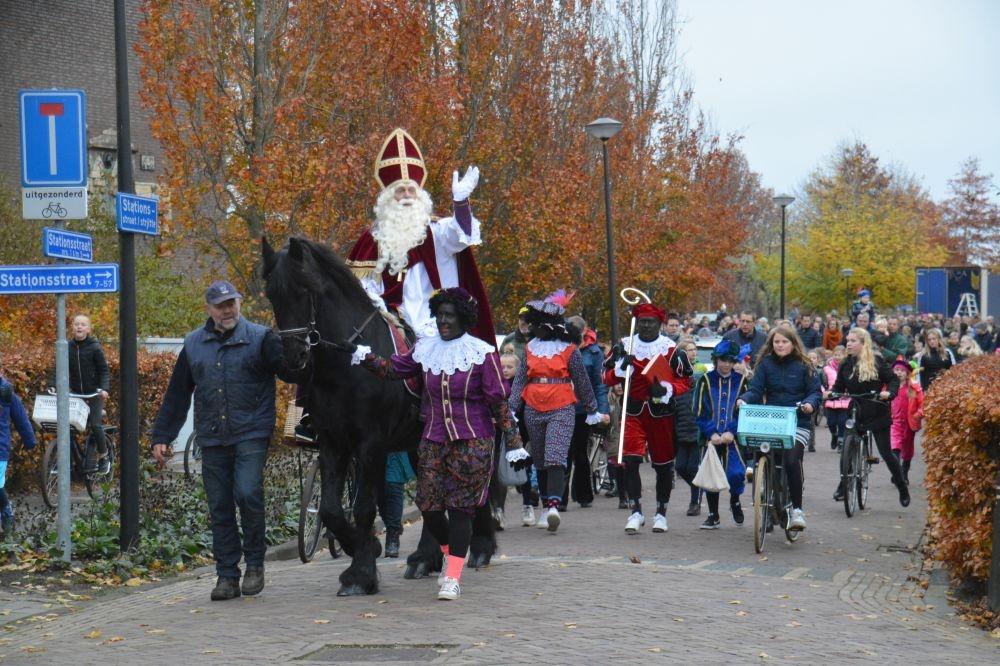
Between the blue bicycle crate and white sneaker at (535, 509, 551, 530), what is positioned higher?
the blue bicycle crate

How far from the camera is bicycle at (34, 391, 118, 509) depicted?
14.0m

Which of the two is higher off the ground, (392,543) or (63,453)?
(63,453)

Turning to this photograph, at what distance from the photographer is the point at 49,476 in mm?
14203

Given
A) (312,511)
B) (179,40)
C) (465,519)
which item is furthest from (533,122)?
(465,519)

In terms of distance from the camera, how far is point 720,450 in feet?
45.6

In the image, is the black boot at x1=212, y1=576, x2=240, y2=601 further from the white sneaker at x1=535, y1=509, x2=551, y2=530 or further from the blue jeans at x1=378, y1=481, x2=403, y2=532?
the white sneaker at x1=535, y1=509, x2=551, y2=530

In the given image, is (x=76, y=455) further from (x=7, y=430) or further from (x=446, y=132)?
(x=446, y=132)

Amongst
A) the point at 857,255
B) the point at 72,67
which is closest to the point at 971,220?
the point at 857,255

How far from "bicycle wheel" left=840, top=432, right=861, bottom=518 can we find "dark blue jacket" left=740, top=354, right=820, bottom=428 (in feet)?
7.30

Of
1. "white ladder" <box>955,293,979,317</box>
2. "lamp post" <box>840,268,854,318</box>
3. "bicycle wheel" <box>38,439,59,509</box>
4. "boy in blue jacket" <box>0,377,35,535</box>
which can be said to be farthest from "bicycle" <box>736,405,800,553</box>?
"lamp post" <box>840,268,854,318</box>

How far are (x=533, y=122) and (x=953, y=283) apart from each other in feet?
86.1

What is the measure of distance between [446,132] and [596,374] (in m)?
11.4

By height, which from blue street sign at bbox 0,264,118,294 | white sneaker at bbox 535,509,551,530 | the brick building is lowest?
white sneaker at bbox 535,509,551,530

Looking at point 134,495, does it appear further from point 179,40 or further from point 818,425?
point 818,425
